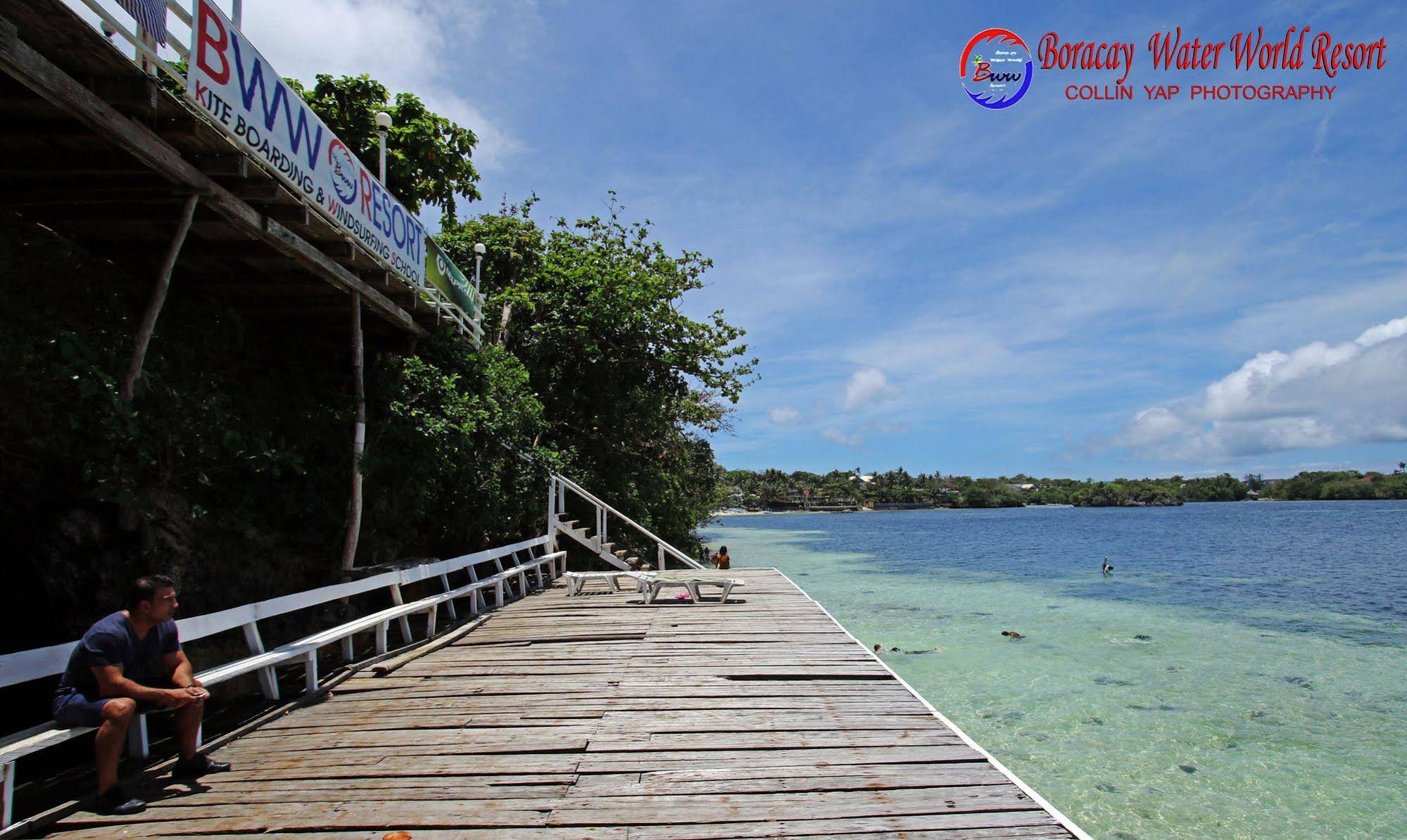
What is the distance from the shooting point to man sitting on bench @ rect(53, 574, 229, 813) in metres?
3.70

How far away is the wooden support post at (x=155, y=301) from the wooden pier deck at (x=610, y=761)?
3.19 metres

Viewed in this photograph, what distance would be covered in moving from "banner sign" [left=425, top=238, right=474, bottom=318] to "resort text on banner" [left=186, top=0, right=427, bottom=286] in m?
1.65

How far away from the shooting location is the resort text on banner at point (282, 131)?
17.8ft

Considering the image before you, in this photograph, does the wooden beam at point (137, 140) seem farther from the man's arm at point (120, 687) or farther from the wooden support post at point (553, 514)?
the wooden support post at point (553, 514)

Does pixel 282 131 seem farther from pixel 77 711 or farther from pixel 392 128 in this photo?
pixel 392 128

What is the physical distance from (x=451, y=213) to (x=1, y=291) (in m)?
14.5

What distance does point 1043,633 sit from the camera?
58.5 feet

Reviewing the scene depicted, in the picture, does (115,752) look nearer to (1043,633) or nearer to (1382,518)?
(1043,633)

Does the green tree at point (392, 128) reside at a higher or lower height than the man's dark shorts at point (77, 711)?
higher

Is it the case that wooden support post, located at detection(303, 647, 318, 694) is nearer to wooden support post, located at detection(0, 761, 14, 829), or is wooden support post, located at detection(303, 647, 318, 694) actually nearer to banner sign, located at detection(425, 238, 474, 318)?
wooden support post, located at detection(0, 761, 14, 829)

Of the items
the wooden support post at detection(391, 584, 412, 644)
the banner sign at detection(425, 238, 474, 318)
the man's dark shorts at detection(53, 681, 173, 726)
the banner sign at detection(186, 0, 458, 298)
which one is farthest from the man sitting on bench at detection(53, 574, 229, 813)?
the banner sign at detection(425, 238, 474, 318)

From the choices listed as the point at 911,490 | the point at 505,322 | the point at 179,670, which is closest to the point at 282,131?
the point at 179,670

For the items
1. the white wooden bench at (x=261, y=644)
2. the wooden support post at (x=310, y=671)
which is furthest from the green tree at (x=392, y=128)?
the wooden support post at (x=310, y=671)

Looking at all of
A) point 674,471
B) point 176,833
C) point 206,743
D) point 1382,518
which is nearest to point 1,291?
point 206,743
